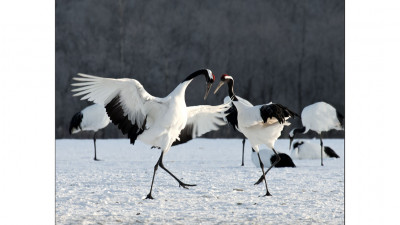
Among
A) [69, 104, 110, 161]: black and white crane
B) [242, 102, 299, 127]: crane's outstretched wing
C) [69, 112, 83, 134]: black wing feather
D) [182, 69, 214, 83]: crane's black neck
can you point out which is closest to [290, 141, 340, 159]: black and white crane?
[242, 102, 299, 127]: crane's outstretched wing

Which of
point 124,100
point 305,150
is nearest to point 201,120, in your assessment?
point 124,100

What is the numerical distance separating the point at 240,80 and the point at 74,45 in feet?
4.72

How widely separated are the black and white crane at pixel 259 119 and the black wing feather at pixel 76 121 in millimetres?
1387

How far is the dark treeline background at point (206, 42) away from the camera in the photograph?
4.93 metres

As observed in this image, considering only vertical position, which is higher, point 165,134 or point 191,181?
point 165,134

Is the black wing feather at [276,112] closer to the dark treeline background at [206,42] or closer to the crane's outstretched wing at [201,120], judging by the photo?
the crane's outstretched wing at [201,120]

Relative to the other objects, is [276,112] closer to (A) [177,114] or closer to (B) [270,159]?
(A) [177,114]

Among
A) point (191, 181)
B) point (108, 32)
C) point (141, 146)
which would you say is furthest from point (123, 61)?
point (191, 181)

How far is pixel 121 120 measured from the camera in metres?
4.27

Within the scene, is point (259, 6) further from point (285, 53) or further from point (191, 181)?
point (191, 181)

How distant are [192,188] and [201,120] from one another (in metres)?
0.55

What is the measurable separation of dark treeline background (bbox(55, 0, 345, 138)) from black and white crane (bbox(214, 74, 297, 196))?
5.6 inches

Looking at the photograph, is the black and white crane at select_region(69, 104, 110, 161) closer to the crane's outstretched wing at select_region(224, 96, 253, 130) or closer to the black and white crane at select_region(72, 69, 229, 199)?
the black and white crane at select_region(72, 69, 229, 199)

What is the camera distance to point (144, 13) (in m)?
4.98
